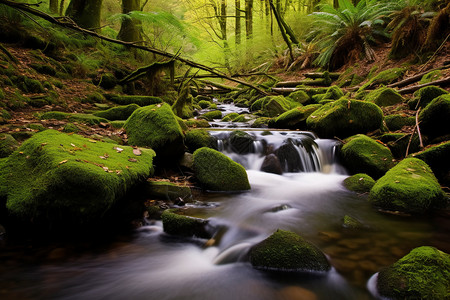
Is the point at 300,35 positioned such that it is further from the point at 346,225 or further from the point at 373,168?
the point at 346,225

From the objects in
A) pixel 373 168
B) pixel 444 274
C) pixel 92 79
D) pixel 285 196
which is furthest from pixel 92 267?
pixel 92 79

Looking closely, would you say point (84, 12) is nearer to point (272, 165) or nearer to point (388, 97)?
point (272, 165)

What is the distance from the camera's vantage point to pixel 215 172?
165 inches

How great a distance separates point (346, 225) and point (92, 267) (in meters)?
2.86

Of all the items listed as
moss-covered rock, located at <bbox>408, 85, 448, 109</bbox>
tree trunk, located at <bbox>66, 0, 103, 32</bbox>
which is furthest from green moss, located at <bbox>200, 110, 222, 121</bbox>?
moss-covered rock, located at <bbox>408, 85, 448, 109</bbox>

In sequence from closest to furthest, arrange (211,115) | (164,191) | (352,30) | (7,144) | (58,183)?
(58,183), (7,144), (164,191), (211,115), (352,30)

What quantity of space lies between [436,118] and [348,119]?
1655 millimetres

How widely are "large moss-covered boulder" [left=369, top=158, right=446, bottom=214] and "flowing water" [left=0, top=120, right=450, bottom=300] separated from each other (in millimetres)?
201

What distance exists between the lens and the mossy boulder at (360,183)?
4.17 m

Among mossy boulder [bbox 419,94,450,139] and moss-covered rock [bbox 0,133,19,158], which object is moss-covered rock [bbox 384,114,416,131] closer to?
mossy boulder [bbox 419,94,450,139]

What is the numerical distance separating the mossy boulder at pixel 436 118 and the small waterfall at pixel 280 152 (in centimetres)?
160

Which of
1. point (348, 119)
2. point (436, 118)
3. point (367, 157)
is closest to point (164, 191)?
point (367, 157)

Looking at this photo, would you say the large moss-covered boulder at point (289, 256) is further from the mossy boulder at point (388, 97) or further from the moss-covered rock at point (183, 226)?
the mossy boulder at point (388, 97)

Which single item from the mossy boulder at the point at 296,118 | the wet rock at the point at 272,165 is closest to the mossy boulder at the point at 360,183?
the wet rock at the point at 272,165
